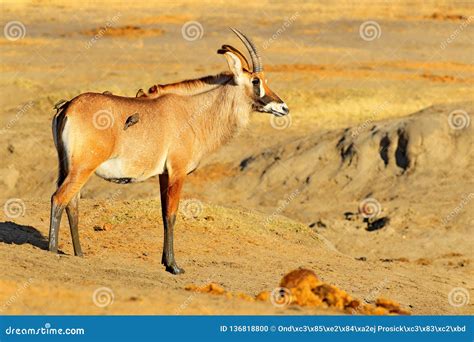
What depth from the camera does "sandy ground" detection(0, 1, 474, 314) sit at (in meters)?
12.8

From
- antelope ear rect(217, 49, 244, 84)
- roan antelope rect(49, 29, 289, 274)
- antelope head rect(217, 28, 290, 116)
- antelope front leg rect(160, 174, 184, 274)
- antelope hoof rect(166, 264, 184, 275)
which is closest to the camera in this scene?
roan antelope rect(49, 29, 289, 274)

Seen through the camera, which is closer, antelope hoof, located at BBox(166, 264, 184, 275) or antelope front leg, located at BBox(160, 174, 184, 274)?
antelope front leg, located at BBox(160, 174, 184, 274)

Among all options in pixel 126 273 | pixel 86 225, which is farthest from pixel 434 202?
pixel 126 273

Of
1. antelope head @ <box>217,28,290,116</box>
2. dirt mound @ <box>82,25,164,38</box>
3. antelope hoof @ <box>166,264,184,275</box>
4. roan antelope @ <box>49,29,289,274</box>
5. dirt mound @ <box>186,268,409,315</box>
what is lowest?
dirt mound @ <box>186,268,409,315</box>

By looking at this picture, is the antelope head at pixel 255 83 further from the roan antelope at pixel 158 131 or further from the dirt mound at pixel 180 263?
the dirt mound at pixel 180 263

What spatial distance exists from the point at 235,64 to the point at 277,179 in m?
8.62

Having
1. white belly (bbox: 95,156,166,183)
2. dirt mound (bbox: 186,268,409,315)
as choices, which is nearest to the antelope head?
white belly (bbox: 95,156,166,183)

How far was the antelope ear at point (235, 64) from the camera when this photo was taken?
13.3 m

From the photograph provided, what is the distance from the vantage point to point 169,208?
1305 centimetres

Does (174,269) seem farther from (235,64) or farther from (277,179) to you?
(277,179)

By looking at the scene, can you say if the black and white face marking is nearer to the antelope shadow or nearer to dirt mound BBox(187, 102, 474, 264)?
the antelope shadow

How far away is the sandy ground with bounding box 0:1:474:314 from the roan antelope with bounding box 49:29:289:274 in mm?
820

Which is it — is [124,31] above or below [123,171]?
above

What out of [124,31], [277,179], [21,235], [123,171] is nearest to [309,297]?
[123,171]
